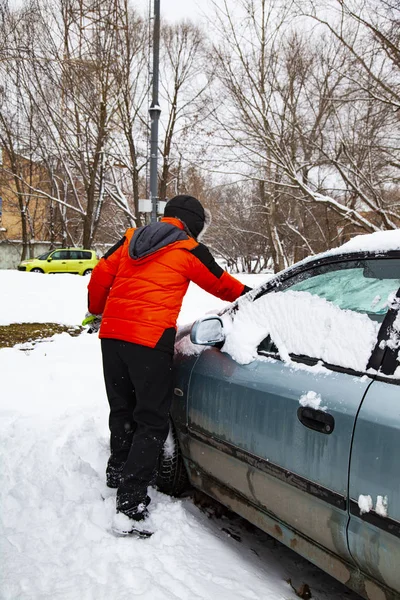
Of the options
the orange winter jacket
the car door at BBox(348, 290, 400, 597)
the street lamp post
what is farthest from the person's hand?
the street lamp post

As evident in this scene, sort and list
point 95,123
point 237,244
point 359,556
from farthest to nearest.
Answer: point 237,244 → point 95,123 → point 359,556

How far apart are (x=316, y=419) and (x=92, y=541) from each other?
4.55ft

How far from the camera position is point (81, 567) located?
215 cm

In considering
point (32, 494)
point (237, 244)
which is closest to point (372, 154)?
point (32, 494)

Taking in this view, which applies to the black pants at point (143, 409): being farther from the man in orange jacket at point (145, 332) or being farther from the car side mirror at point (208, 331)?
the car side mirror at point (208, 331)

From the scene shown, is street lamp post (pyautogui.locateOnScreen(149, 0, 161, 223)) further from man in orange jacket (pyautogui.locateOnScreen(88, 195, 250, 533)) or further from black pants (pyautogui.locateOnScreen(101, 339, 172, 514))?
black pants (pyautogui.locateOnScreen(101, 339, 172, 514))

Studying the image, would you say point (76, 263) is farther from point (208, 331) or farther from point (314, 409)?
point (314, 409)

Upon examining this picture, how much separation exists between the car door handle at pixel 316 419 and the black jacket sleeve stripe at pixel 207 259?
103cm

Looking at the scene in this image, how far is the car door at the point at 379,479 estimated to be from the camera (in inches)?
59.0

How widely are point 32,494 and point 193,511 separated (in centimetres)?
98

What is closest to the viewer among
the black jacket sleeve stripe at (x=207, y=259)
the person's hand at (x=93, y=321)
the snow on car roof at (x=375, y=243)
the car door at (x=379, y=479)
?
the car door at (x=379, y=479)

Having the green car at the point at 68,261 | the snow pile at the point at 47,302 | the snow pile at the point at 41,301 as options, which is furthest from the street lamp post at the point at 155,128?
the green car at the point at 68,261

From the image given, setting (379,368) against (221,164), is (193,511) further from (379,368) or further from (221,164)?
(221,164)

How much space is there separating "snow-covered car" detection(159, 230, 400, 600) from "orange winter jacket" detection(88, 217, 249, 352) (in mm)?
245
